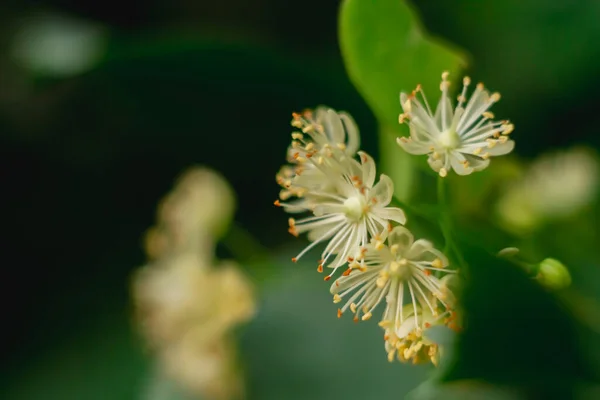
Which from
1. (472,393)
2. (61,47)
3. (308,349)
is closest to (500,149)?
(472,393)

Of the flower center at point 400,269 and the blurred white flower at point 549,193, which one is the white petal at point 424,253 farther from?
the blurred white flower at point 549,193

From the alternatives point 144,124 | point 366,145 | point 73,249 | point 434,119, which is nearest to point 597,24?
point 366,145

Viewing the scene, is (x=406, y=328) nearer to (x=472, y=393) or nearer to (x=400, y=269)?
(x=400, y=269)

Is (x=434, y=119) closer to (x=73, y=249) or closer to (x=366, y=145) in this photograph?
(x=366, y=145)

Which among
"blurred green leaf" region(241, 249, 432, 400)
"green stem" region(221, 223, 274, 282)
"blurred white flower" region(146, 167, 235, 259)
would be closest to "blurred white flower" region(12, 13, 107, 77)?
"blurred white flower" region(146, 167, 235, 259)

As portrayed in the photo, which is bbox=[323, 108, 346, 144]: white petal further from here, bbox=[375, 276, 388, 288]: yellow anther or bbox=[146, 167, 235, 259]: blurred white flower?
bbox=[146, 167, 235, 259]: blurred white flower

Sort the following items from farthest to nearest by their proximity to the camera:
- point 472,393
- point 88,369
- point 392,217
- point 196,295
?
1. point 88,369
2. point 196,295
3. point 472,393
4. point 392,217

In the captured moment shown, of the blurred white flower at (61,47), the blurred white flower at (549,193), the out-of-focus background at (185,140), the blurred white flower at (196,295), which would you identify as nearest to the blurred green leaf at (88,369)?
the out-of-focus background at (185,140)
